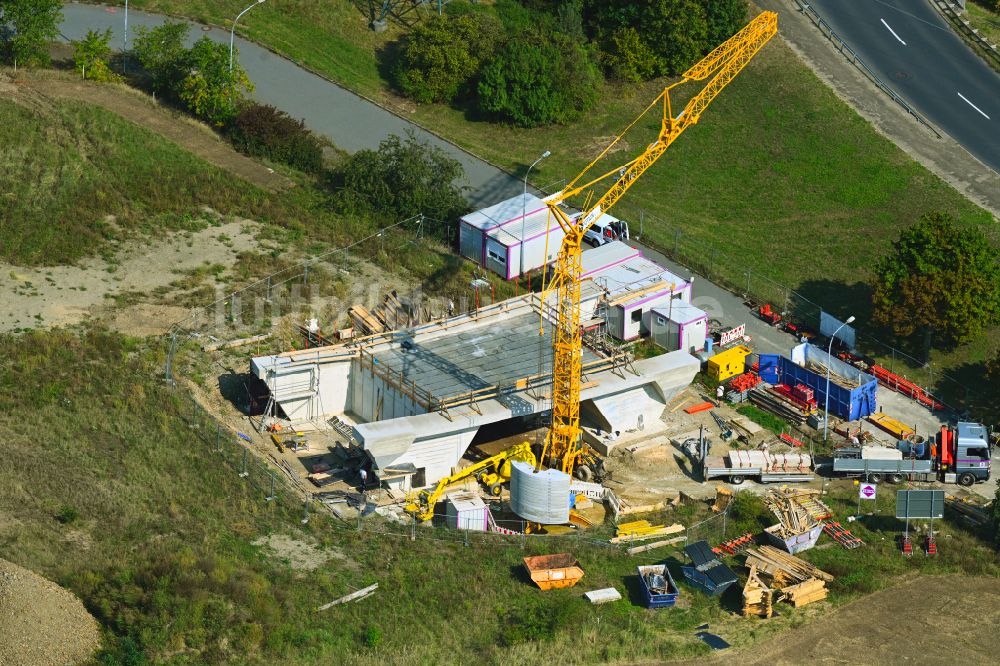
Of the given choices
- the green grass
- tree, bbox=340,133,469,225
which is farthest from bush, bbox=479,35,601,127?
the green grass

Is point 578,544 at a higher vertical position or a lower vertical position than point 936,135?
lower

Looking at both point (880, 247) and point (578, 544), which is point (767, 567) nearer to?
point (578, 544)

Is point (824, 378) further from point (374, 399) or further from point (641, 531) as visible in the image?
point (374, 399)

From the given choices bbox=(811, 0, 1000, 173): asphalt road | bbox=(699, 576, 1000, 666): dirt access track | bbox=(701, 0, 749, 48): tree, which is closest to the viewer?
bbox=(699, 576, 1000, 666): dirt access track

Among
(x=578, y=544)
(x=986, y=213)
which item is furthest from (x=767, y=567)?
(x=986, y=213)

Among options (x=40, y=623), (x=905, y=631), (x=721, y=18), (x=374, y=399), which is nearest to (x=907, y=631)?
(x=905, y=631)

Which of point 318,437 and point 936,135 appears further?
point 936,135

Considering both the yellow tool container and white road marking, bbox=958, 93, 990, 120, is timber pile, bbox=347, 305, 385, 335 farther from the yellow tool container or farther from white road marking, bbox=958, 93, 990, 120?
white road marking, bbox=958, 93, 990, 120

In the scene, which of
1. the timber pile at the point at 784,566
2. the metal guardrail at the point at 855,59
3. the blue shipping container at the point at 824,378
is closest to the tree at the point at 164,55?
the blue shipping container at the point at 824,378
